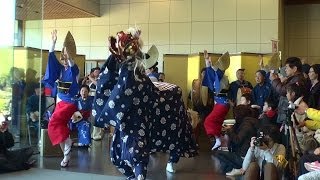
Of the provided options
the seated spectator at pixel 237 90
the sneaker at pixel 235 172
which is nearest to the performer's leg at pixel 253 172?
the sneaker at pixel 235 172

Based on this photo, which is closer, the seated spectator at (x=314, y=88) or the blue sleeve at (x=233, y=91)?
the seated spectator at (x=314, y=88)

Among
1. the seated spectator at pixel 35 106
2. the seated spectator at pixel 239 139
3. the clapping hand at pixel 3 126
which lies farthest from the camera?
the seated spectator at pixel 35 106

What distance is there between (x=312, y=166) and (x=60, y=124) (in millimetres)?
3062

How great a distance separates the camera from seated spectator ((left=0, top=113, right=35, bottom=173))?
Result: 479 cm

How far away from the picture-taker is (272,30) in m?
9.02

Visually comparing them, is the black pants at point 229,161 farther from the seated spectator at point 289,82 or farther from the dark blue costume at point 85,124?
the dark blue costume at point 85,124

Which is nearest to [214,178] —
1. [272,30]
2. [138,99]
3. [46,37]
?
[138,99]

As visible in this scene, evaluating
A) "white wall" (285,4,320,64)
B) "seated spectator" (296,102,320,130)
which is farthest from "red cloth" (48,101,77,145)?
"white wall" (285,4,320,64)

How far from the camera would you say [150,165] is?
17.1 ft

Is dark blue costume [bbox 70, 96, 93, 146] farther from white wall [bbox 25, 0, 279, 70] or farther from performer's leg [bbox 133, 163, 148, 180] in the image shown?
white wall [bbox 25, 0, 279, 70]

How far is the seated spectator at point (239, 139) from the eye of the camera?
454 cm

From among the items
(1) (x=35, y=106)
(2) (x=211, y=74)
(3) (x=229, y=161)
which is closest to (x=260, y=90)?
(2) (x=211, y=74)

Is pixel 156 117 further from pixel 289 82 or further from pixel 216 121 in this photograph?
pixel 216 121

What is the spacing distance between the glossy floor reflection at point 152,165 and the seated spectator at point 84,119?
324 mm
